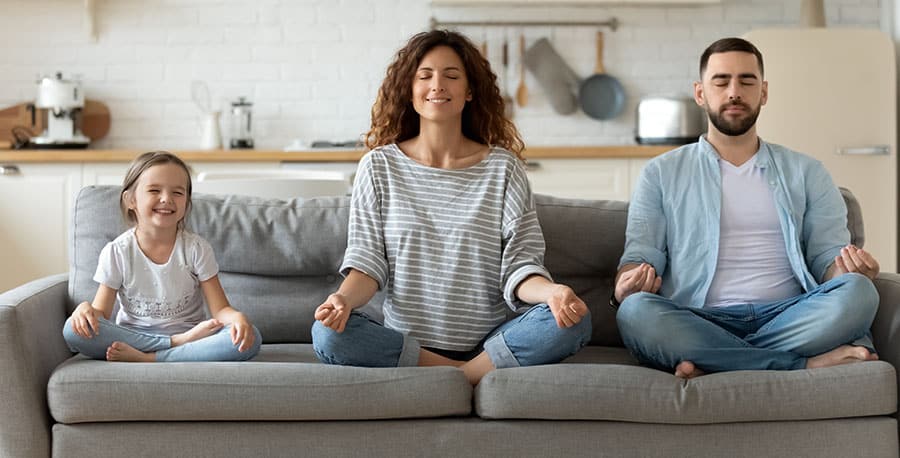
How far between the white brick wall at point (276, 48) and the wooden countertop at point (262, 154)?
596 millimetres

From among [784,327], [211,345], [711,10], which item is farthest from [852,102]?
[211,345]

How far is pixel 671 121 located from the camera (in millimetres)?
5070

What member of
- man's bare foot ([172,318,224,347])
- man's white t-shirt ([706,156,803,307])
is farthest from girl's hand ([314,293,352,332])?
man's white t-shirt ([706,156,803,307])

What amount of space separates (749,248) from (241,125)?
3.17 meters

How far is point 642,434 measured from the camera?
227 centimetres

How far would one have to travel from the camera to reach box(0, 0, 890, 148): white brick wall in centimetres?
538

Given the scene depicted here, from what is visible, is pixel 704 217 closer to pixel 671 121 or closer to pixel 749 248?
pixel 749 248

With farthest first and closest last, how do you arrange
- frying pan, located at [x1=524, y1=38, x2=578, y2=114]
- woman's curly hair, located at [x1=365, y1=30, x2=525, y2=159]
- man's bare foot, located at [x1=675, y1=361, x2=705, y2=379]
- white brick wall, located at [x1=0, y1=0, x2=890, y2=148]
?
frying pan, located at [x1=524, y1=38, x2=578, y2=114] → white brick wall, located at [x1=0, y1=0, x2=890, y2=148] → woman's curly hair, located at [x1=365, y1=30, x2=525, y2=159] → man's bare foot, located at [x1=675, y1=361, x2=705, y2=379]

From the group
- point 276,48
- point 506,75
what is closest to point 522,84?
point 506,75

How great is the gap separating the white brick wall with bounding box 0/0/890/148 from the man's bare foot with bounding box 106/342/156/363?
10.1 feet

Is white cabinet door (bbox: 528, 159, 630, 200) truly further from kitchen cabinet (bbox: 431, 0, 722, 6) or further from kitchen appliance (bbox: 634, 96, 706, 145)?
kitchen cabinet (bbox: 431, 0, 722, 6)

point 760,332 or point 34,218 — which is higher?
point 34,218

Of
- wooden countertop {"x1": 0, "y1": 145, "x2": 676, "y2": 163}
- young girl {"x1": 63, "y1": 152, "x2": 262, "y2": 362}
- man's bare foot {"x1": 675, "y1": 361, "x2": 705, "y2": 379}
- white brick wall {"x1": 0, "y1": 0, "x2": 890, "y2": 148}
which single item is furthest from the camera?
white brick wall {"x1": 0, "y1": 0, "x2": 890, "y2": 148}

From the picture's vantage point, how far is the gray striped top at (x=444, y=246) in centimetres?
258
